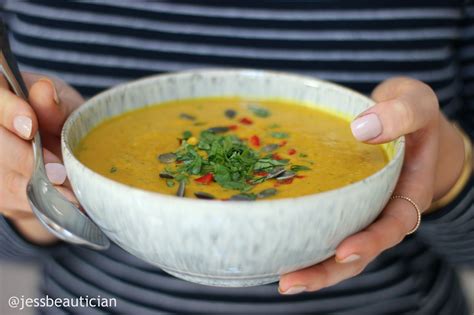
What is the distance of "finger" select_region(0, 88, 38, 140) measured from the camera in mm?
892

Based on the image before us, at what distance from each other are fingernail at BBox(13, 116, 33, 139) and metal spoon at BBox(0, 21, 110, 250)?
3 centimetres

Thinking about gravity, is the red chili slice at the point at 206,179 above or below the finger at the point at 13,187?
above

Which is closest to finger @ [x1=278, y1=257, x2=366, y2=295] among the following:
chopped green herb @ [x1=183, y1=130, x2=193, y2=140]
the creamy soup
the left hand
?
the left hand

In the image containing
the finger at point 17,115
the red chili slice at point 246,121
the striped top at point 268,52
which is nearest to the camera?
the finger at point 17,115

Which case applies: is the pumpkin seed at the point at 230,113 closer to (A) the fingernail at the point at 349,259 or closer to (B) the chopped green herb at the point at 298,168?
(B) the chopped green herb at the point at 298,168

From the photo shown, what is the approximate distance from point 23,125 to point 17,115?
17 mm

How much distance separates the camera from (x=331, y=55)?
1330 millimetres

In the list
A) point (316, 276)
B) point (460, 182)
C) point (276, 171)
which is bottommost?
point (460, 182)

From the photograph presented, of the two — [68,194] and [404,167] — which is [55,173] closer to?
[68,194]

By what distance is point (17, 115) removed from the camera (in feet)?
2.93

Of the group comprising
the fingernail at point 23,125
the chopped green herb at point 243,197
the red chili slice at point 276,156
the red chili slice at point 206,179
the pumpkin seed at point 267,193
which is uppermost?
the fingernail at point 23,125

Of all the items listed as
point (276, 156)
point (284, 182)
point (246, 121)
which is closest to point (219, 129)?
point (246, 121)

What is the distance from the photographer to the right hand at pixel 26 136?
90 cm

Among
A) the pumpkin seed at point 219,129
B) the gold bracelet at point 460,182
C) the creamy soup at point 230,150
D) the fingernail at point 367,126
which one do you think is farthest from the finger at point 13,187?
the gold bracelet at point 460,182
